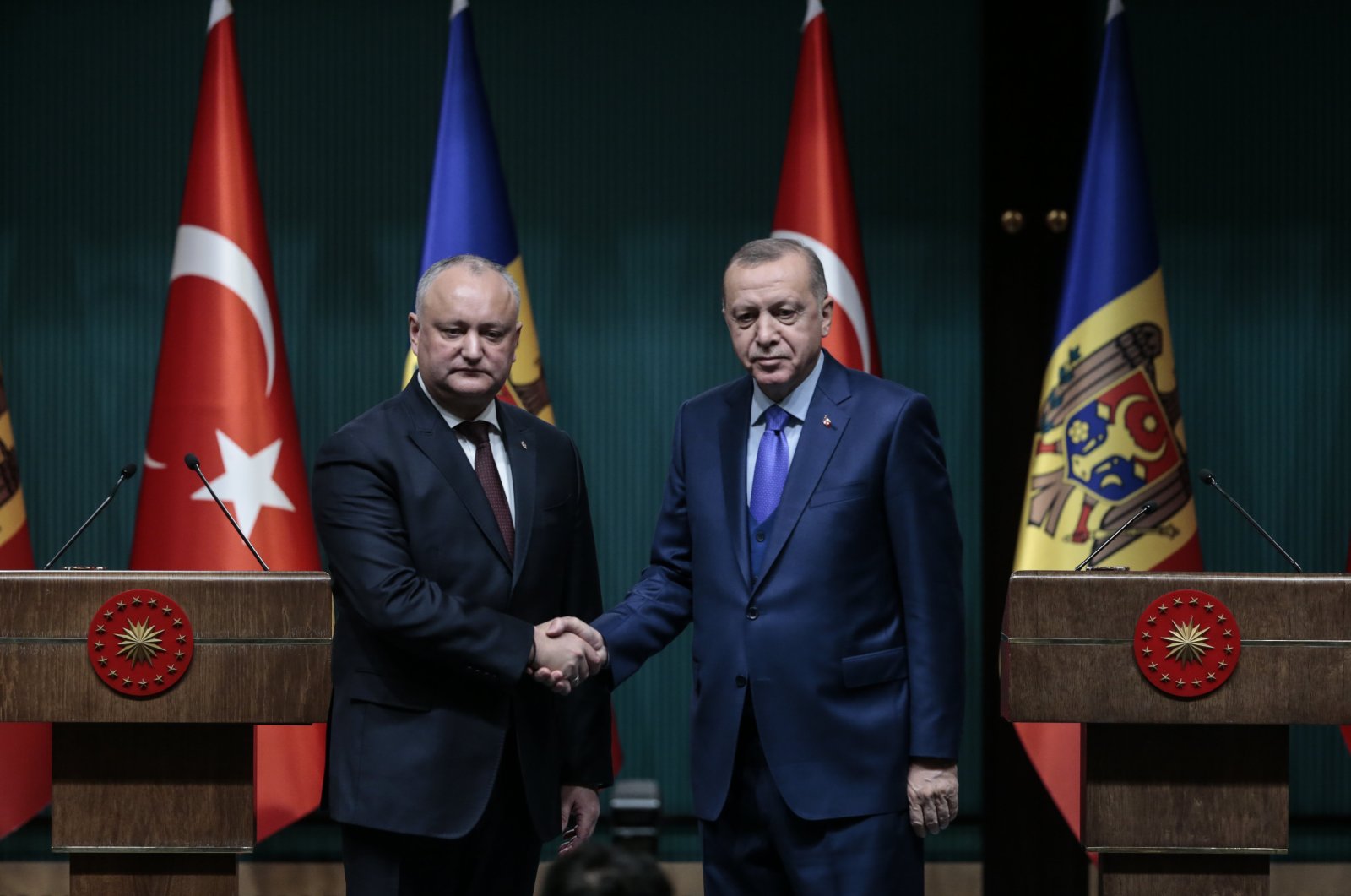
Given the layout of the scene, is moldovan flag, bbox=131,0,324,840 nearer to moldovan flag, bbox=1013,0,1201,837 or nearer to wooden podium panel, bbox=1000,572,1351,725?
moldovan flag, bbox=1013,0,1201,837

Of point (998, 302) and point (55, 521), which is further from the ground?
point (998, 302)

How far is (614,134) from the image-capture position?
185 inches

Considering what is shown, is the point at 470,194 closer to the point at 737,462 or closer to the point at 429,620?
the point at 737,462

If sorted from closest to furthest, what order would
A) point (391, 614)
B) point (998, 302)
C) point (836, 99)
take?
point (391, 614) < point (836, 99) < point (998, 302)

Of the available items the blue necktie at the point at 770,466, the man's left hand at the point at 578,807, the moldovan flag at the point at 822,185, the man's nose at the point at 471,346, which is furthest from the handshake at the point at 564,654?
the moldovan flag at the point at 822,185

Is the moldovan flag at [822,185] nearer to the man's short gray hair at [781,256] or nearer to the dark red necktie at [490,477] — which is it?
the man's short gray hair at [781,256]

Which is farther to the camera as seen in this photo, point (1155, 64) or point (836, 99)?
point (1155, 64)

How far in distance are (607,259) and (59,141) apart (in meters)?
1.87

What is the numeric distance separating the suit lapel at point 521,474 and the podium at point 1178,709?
0.86 meters

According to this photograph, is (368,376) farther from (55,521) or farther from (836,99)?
(836,99)

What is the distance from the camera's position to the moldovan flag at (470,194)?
4.06 metres

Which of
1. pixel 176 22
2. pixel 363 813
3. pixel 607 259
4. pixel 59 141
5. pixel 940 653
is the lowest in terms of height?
pixel 363 813

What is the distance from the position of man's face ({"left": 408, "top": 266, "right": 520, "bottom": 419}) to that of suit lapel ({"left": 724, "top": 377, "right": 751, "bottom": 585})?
0.41 meters

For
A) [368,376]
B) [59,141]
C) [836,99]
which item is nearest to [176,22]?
[59,141]
